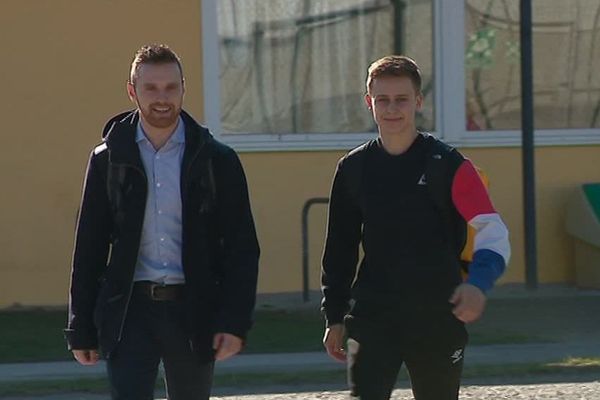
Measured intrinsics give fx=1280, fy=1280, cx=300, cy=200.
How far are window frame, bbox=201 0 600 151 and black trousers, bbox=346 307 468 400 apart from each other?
7.44m

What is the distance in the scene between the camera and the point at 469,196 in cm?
→ 464

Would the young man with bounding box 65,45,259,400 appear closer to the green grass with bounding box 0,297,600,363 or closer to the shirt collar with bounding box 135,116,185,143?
the shirt collar with bounding box 135,116,185,143

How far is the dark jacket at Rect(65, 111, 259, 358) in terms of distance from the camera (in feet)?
15.5

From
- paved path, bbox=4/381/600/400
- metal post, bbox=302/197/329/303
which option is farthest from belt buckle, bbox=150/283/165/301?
metal post, bbox=302/197/329/303

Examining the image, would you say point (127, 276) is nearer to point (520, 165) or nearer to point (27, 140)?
point (27, 140)

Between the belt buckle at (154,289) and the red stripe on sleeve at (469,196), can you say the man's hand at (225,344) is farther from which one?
the red stripe on sleeve at (469,196)

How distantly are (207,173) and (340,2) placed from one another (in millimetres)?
7786

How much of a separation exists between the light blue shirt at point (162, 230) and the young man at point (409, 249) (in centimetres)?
66

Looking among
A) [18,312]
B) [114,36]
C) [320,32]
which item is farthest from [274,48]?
[18,312]

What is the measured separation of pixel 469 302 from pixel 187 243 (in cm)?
106

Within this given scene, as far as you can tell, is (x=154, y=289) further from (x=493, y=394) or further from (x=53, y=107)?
(x=53, y=107)

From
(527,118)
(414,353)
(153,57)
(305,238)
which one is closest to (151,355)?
(414,353)

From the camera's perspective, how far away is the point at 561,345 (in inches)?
382

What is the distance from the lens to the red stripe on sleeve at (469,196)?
4625mm
